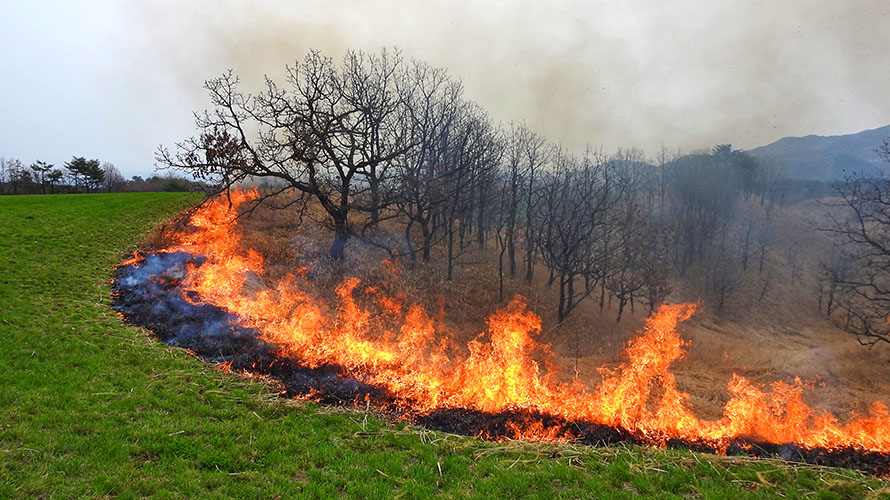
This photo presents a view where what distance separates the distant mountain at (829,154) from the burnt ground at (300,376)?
12395 centimetres

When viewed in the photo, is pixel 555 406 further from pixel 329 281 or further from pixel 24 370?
pixel 329 281

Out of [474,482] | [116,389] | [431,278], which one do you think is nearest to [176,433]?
[116,389]

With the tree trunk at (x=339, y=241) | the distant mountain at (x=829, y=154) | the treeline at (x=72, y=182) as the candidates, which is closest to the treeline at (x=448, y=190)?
the tree trunk at (x=339, y=241)

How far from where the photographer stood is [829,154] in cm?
12575

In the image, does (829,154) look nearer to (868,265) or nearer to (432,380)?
(868,265)

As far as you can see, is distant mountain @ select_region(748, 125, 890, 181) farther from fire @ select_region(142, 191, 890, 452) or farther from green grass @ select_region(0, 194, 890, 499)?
green grass @ select_region(0, 194, 890, 499)

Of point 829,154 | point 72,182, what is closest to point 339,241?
point 72,182

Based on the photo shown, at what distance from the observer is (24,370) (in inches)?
318

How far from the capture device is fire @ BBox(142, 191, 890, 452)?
9641 mm

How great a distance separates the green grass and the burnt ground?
95cm

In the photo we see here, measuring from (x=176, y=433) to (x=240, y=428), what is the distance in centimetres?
99

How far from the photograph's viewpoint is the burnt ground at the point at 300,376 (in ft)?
28.7

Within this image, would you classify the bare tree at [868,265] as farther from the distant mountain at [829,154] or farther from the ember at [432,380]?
the distant mountain at [829,154]

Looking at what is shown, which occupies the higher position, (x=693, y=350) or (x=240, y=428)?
(x=240, y=428)
